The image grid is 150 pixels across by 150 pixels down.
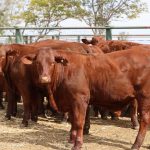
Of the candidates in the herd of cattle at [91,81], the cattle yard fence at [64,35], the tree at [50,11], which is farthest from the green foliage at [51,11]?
the herd of cattle at [91,81]

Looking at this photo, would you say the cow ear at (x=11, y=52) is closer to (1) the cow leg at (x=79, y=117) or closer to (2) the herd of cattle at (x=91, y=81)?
(2) the herd of cattle at (x=91, y=81)

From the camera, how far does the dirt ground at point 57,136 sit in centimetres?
662

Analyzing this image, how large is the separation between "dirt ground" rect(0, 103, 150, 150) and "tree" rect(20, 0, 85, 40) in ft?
66.9

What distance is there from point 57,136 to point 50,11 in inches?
958

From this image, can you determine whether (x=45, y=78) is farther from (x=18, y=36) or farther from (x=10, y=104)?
(x=18, y=36)

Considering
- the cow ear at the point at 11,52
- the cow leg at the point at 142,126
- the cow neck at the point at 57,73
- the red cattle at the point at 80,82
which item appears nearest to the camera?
the red cattle at the point at 80,82

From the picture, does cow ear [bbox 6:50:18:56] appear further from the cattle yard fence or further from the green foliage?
the green foliage

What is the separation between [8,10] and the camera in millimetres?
38219

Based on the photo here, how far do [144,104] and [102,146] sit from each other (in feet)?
3.16

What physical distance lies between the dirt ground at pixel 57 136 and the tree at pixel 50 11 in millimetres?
20380

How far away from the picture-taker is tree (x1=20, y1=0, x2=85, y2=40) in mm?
29156

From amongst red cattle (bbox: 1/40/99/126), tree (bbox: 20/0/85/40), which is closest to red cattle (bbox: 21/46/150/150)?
red cattle (bbox: 1/40/99/126)

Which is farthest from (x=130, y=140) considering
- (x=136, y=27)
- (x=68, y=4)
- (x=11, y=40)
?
(x=68, y=4)

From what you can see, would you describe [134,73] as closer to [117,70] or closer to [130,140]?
[117,70]
